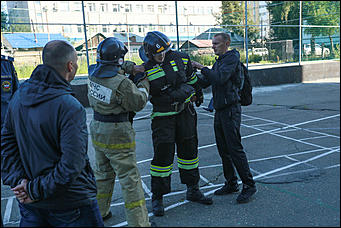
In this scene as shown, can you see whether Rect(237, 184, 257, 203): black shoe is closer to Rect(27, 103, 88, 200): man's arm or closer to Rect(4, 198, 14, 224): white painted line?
Rect(27, 103, 88, 200): man's arm

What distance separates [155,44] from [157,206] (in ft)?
5.96

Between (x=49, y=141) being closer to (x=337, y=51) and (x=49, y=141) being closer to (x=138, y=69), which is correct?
(x=138, y=69)

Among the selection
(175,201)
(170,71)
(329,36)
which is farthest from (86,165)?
(329,36)

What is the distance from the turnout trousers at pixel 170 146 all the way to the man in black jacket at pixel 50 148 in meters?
1.69

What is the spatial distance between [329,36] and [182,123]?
67.9 ft

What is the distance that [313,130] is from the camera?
730cm

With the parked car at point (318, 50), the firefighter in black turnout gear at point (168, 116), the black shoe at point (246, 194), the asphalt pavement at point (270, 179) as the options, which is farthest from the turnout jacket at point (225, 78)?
the parked car at point (318, 50)

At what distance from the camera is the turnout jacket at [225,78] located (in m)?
3.99

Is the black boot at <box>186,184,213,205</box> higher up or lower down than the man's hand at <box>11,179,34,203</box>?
lower down

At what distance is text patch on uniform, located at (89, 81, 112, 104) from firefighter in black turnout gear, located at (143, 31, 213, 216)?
646 millimetres

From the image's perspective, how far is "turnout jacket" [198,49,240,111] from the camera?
3994 millimetres

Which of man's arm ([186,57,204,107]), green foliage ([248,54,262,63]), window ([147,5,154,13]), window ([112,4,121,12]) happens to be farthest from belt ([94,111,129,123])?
window ([112,4,121,12])

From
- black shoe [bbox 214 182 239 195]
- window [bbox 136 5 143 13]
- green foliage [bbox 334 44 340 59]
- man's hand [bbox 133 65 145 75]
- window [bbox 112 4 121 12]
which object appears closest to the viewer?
man's hand [bbox 133 65 145 75]

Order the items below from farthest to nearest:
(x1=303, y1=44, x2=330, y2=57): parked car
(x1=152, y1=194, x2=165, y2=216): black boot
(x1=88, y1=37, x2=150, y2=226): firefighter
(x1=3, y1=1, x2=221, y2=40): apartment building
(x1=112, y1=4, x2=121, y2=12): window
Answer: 1. (x1=112, y1=4, x2=121, y2=12): window
2. (x1=303, y1=44, x2=330, y2=57): parked car
3. (x1=3, y1=1, x2=221, y2=40): apartment building
4. (x1=152, y1=194, x2=165, y2=216): black boot
5. (x1=88, y1=37, x2=150, y2=226): firefighter
